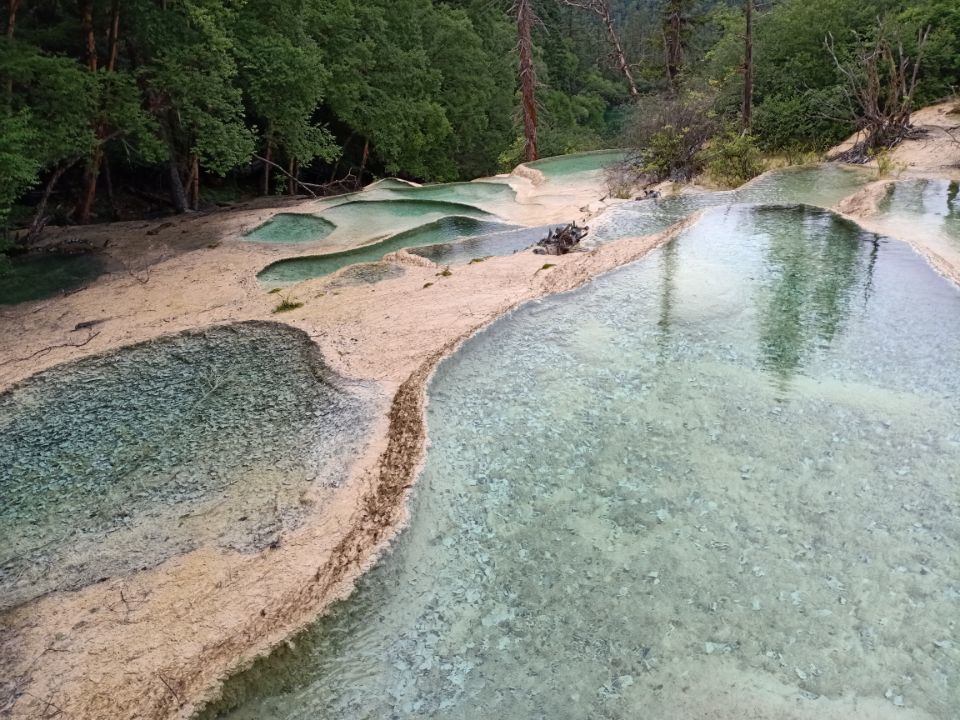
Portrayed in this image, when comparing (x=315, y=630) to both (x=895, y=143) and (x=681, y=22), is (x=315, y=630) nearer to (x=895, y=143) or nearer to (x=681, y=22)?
(x=895, y=143)

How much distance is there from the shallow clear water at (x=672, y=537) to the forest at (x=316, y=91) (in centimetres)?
799

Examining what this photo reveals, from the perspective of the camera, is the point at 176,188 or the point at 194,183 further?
the point at 194,183

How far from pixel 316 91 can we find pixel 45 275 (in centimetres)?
906

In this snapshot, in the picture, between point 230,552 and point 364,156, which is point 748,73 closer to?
point 364,156

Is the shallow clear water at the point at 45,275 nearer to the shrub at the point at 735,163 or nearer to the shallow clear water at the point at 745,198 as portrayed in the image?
the shallow clear water at the point at 745,198

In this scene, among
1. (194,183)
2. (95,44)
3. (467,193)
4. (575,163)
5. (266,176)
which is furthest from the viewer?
(575,163)

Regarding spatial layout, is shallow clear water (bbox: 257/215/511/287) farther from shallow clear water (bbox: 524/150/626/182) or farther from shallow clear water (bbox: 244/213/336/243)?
shallow clear water (bbox: 524/150/626/182)

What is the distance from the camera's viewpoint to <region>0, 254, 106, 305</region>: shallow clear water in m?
10.3

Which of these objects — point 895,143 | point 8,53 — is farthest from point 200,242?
point 895,143

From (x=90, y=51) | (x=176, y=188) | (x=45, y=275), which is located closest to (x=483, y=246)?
(x=45, y=275)

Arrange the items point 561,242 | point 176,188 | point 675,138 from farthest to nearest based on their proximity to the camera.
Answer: point 176,188 → point 675,138 → point 561,242

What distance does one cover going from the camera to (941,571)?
3.82 m

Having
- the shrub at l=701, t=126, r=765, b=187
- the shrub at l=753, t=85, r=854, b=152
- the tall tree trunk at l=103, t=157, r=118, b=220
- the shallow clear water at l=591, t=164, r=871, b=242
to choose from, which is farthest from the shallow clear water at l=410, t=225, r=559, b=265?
the tall tree trunk at l=103, t=157, r=118, b=220

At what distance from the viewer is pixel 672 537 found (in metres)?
4.21
